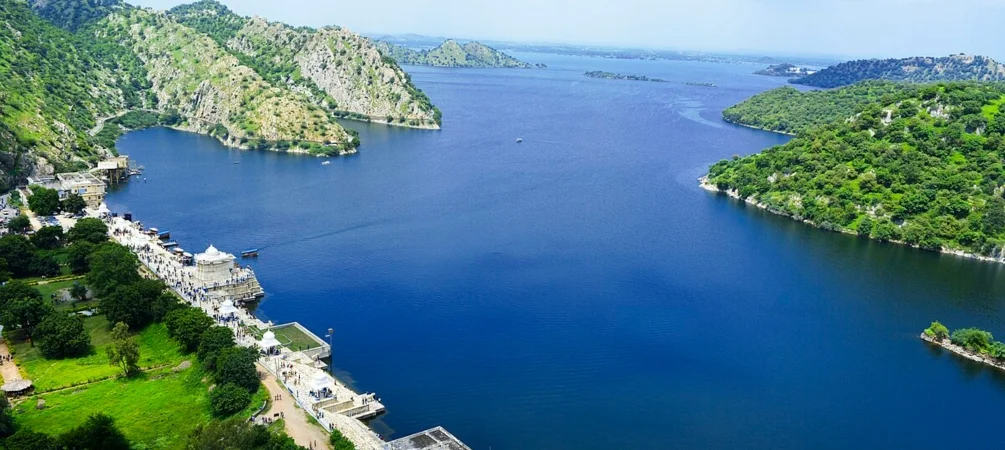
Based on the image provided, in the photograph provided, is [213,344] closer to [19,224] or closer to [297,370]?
[297,370]

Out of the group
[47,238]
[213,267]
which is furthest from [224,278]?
[47,238]

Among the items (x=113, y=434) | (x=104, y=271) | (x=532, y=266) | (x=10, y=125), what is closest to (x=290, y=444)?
(x=113, y=434)

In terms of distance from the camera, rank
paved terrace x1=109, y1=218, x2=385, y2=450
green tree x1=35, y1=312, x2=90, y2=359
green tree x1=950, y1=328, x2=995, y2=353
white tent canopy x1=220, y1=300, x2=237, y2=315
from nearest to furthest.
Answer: paved terrace x1=109, y1=218, x2=385, y2=450, green tree x1=35, y1=312, x2=90, y2=359, white tent canopy x1=220, y1=300, x2=237, y2=315, green tree x1=950, y1=328, x2=995, y2=353

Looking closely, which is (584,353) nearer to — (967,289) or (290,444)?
(290,444)

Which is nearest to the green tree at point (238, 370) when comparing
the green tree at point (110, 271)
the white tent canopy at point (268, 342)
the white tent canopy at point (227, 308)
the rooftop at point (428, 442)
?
the white tent canopy at point (268, 342)

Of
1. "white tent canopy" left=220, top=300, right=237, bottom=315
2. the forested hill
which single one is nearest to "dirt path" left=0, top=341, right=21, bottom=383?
"white tent canopy" left=220, top=300, right=237, bottom=315

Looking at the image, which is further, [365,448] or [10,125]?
[10,125]

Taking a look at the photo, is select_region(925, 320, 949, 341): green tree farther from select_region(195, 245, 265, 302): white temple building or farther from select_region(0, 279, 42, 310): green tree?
select_region(0, 279, 42, 310): green tree
